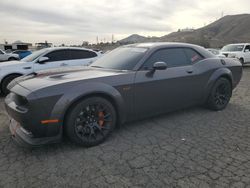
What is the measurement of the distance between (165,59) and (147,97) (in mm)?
898

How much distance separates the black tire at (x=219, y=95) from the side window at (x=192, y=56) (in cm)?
72

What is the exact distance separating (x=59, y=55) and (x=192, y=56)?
448cm

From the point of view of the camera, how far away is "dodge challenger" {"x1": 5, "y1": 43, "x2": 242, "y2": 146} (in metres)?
3.03

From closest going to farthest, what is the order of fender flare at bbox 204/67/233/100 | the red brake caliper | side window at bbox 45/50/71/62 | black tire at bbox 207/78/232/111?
the red brake caliper < fender flare at bbox 204/67/233/100 < black tire at bbox 207/78/232/111 < side window at bbox 45/50/71/62

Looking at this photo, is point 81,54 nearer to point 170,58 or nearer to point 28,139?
point 170,58

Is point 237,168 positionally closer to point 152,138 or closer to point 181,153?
point 181,153

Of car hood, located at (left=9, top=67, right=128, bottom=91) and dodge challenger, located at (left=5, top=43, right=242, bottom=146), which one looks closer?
dodge challenger, located at (left=5, top=43, right=242, bottom=146)

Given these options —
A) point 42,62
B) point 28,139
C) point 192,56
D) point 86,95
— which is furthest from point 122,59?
point 42,62

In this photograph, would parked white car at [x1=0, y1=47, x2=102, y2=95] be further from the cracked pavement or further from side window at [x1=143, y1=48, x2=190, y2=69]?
side window at [x1=143, y1=48, x2=190, y2=69]

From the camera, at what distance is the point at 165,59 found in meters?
4.30

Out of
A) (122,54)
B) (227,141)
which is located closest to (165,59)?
(122,54)

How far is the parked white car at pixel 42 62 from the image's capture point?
266 inches

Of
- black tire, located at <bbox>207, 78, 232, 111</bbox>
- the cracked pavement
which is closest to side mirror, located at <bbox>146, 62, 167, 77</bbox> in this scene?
the cracked pavement

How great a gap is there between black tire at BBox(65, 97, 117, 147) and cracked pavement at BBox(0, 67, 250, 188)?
0.52ft
